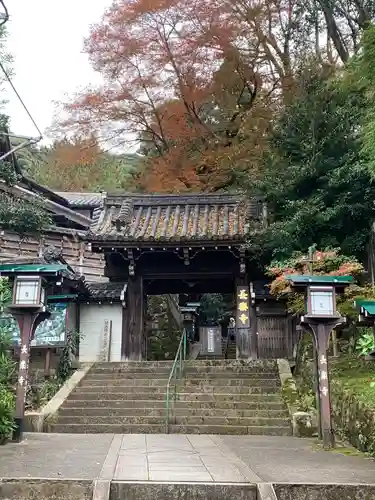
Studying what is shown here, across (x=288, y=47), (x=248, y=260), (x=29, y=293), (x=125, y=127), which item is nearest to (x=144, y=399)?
(x=29, y=293)

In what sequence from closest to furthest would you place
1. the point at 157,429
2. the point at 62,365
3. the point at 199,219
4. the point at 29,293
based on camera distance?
the point at 29,293 → the point at 157,429 → the point at 62,365 → the point at 199,219

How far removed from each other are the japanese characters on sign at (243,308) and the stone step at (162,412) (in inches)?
162

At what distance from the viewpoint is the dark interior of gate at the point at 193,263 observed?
14.2 m

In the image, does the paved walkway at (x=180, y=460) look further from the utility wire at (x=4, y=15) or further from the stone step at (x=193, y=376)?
the utility wire at (x=4, y=15)

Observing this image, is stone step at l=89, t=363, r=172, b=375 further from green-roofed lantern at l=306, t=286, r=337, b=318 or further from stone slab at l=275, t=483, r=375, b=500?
stone slab at l=275, t=483, r=375, b=500

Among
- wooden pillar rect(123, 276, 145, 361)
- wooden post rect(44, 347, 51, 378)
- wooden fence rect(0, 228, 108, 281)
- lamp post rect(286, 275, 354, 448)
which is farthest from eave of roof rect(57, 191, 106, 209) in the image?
lamp post rect(286, 275, 354, 448)

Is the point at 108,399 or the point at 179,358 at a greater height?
the point at 179,358

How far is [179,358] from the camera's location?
42.0ft

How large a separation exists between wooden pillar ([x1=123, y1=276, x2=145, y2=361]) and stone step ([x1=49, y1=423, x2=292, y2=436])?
170 inches

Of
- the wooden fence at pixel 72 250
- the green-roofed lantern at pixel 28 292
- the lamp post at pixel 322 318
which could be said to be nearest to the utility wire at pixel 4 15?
the green-roofed lantern at pixel 28 292

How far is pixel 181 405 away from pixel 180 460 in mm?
4624

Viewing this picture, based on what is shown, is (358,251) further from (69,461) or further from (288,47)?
(288,47)

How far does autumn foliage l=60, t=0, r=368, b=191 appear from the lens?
21984 mm

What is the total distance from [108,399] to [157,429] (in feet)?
6.03
